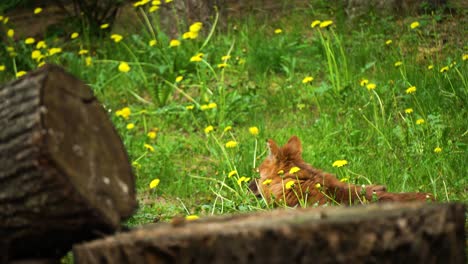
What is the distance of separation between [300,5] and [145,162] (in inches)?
152

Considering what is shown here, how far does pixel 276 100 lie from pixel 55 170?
179 inches

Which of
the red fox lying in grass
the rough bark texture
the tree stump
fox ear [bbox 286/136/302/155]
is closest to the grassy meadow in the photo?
the red fox lying in grass

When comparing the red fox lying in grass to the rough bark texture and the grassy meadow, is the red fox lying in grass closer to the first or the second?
the grassy meadow

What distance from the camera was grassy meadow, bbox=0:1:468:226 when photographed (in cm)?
592

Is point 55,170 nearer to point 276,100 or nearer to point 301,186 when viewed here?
point 301,186

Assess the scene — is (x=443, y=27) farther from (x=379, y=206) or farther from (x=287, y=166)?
(x=379, y=206)

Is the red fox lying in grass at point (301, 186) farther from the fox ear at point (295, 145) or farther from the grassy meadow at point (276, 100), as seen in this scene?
the grassy meadow at point (276, 100)

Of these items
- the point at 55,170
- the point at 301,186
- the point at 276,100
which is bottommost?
→ the point at 276,100

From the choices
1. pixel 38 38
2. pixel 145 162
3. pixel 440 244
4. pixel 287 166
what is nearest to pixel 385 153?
pixel 287 166

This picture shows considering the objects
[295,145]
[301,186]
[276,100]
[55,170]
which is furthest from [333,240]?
[276,100]

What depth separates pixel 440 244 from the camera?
292 centimetres

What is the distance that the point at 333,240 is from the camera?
2.86m

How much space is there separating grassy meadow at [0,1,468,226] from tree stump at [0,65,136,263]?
6.12 feet

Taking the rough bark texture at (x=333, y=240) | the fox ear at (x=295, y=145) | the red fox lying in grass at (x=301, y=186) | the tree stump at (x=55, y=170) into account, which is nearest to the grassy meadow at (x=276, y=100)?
the red fox lying in grass at (x=301, y=186)
